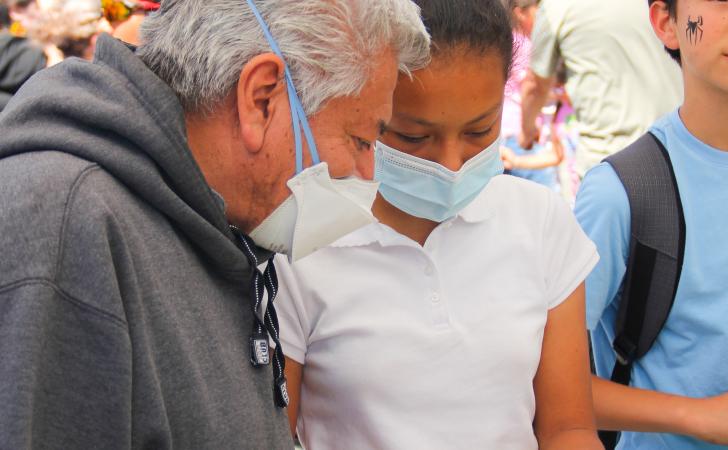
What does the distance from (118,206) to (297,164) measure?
1.12ft

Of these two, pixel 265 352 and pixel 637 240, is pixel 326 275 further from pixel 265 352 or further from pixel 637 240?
pixel 637 240

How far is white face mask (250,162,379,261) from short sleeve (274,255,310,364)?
4.1 inches

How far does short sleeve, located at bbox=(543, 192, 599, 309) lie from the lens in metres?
1.70

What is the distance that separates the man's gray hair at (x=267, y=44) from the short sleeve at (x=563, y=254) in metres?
0.59

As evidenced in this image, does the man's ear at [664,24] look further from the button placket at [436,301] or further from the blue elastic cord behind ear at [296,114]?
the blue elastic cord behind ear at [296,114]

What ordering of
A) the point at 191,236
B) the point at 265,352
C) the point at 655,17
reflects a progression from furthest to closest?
the point at 655,17
the point at 265,352
the point at 191,236

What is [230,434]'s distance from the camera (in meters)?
1.20

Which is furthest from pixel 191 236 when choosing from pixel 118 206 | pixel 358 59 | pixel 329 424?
pixel 329 424

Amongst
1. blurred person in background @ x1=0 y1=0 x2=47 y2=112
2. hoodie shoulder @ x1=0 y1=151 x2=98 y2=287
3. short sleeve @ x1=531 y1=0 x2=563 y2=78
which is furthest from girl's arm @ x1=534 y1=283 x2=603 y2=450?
blurred person in background @ x1=0 y1=0 x2=47 y2=112

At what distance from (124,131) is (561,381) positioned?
40.9 inches


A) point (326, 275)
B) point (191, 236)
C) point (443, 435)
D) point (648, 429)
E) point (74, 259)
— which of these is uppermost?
point (74, 259)

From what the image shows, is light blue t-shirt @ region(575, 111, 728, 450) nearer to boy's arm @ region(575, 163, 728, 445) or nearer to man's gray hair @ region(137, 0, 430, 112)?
boy's arm @ region(575, 163, 728, 445)

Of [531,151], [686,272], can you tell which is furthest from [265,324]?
[531,151]

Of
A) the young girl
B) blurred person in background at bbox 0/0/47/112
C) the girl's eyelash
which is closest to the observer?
the girl's eyelash
